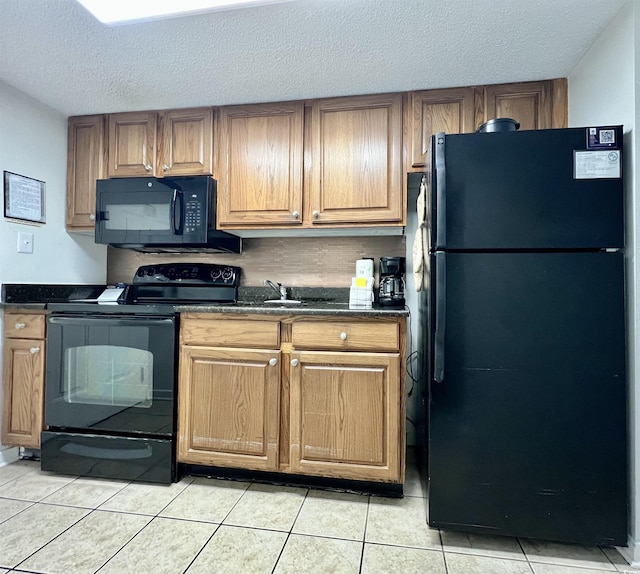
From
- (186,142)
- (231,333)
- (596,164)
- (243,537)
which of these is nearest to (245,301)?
(231,333)

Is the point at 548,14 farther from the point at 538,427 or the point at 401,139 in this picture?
the point at 538,427

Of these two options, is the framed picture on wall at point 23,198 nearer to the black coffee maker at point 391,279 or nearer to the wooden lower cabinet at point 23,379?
the wooden lower cabinet at point 23,379

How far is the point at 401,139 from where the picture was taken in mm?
1960

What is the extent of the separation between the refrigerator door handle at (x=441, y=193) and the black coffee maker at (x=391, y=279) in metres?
0.72

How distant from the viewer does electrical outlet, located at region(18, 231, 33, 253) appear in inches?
80.7

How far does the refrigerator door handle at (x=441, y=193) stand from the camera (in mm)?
1376

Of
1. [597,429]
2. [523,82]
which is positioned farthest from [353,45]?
[597,429]

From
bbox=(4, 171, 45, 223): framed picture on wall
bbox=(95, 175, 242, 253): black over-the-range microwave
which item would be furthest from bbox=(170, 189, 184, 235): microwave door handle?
bbox=(4, 171, 45, 223): framed picture on wall

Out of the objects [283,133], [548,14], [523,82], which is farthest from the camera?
[283,133]

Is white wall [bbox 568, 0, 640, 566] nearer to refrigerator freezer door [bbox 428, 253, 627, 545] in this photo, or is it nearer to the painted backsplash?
refrigerator freezer door [bbox 428, 253, 627, 545]

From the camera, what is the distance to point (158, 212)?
2.13 m

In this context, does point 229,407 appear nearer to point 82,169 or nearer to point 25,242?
point 25,242

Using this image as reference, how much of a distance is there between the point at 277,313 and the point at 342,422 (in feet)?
1.89

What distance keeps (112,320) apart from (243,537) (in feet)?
3.87
